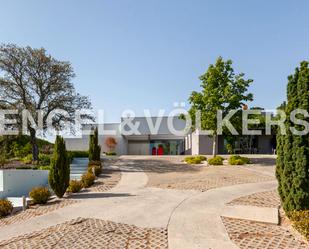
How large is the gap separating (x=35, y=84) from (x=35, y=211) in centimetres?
1358

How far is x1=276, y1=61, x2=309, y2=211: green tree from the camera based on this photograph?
709cm

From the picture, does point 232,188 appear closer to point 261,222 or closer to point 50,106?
point 261,222

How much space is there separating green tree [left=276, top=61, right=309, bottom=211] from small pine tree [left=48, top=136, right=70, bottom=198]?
8281 mm

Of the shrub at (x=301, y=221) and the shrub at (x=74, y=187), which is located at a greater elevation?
the shrub at (x=301, y=221)

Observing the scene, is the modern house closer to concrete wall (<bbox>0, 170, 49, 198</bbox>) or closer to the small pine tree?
concrete wall (<bbox>0, 170, 49, 198</bbox>)

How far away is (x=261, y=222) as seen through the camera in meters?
6.83

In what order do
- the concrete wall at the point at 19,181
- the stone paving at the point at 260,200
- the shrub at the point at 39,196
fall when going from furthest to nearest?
1. the concrete wall at the point at 19,181
2. the shrub at the point at 39,196
3. the stone paving at the point at 260,200

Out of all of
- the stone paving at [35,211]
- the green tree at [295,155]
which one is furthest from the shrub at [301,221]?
the stone paving at [35,211]

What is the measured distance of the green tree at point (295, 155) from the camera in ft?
23.3

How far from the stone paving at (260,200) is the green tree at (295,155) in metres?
1.08

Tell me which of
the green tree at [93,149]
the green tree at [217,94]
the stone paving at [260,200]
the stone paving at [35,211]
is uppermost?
the green tree at [217,94]

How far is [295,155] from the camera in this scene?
739 centimetres

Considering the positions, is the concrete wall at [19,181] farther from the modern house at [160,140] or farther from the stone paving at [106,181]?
the modern house at [160,140]

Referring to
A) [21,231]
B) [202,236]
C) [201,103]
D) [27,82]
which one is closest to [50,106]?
[27,82]
